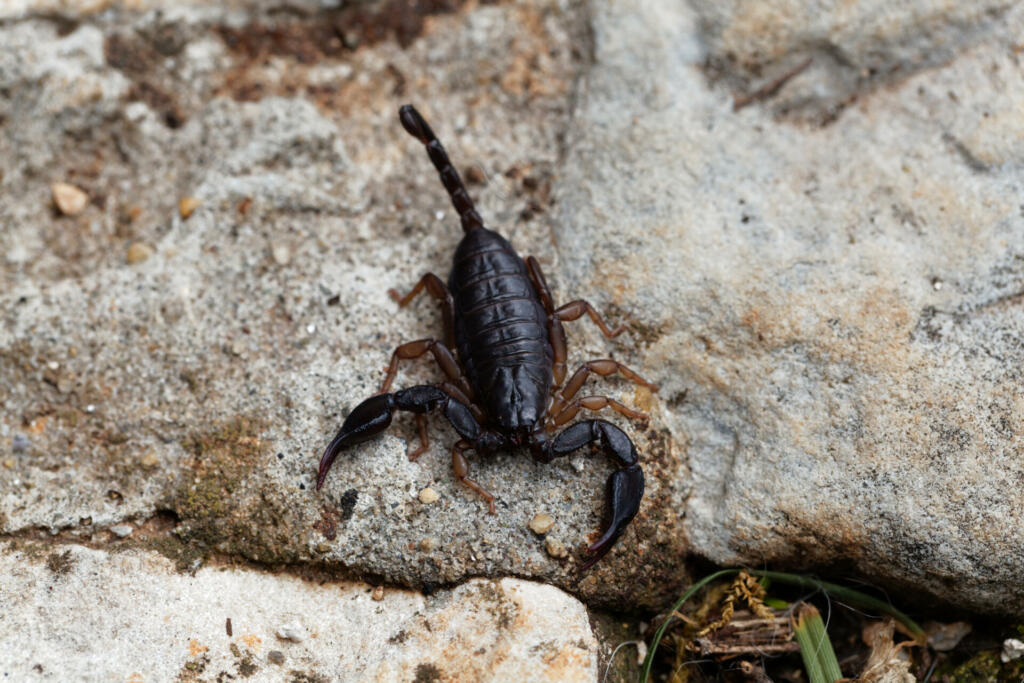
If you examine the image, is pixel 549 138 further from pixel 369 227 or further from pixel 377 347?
pixel 377 347

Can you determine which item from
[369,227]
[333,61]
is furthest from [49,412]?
[333,61]

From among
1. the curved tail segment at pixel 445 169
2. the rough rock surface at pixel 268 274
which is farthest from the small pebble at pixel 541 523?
the curved tail segment at pixel 445 169

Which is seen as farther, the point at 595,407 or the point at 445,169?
the point at 445,169

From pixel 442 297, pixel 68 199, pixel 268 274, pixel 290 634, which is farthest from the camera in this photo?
pixel 68 199

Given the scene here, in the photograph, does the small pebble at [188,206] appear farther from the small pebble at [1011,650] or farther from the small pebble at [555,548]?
the small pebble at [1011,650]

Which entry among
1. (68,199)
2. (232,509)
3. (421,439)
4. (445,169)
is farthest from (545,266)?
(68,199)

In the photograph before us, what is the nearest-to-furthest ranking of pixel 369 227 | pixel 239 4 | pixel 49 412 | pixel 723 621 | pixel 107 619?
pixel 107 619 → pixel 723 621 → pixel 49 412 → pixel 369 227 → pixel 239 4

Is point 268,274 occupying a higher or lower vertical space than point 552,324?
higher

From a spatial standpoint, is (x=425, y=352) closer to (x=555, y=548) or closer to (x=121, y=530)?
(x=555, y=548)
